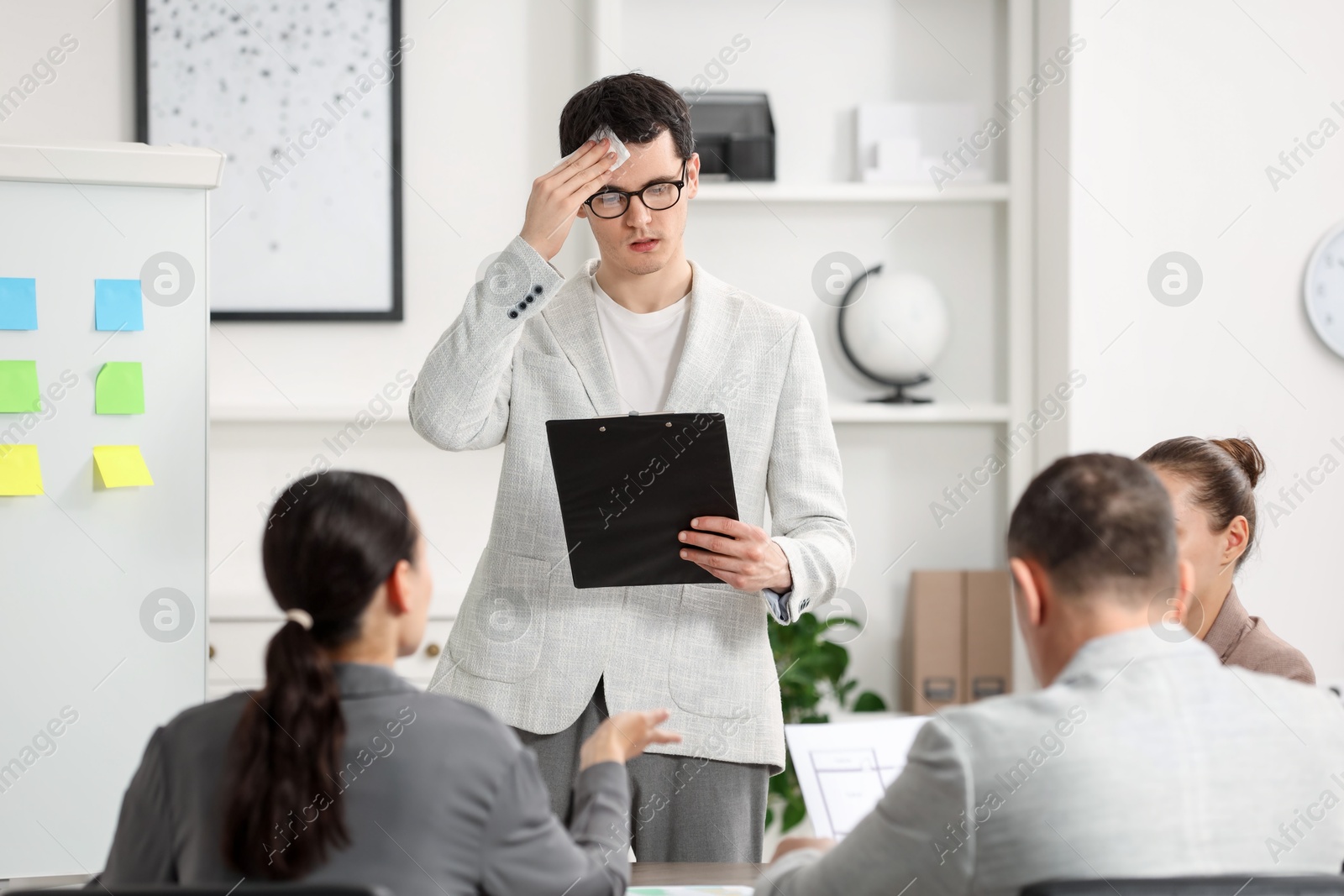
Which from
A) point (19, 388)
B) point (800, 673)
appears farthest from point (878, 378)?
point (19, 388)

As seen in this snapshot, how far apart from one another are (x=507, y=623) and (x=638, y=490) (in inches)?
12.6

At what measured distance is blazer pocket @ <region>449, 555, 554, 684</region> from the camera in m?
1.61

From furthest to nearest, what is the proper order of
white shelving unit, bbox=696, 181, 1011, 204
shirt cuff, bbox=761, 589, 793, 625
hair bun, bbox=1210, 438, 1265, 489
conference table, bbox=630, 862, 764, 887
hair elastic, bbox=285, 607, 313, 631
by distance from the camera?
white shelving unit, bbox=696, 181, 1011, 204, hair bun, bbox=1210, 438, 1265, 489, shirt cuff, bbox=761, 589, 793, 625, conference table, bbox=630, 862, 764, 887, hair elastic, bbox=285, 607, 313, 631

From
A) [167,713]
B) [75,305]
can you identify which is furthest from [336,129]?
[167,713]

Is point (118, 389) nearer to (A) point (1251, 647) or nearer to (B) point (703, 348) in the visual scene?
(B) point (703, 348)

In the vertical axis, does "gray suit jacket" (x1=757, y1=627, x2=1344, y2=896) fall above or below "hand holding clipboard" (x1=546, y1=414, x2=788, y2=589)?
below

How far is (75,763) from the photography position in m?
2.26

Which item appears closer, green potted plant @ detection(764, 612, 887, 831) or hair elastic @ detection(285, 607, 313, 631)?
hair elastic @ detection(285, 607, 313, 631)

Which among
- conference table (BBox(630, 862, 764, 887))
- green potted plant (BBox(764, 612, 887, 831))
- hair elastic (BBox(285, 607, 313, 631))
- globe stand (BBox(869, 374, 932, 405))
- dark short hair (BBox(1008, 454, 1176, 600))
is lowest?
green potted plant (BBox(764, 612, 887, 831))

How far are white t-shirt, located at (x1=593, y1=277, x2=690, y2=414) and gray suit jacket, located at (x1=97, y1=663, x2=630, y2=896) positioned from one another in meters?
0.75

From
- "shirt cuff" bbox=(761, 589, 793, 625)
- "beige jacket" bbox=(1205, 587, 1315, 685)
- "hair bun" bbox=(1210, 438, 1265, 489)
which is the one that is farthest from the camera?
"hair bun" bbox=(1210, 438, 1265, 489)

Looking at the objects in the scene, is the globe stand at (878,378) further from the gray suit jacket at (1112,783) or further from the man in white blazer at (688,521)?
the gray suit jacket at (1112,783)

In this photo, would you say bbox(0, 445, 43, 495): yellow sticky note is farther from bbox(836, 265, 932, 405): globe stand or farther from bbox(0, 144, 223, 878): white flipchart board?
bbox(836, 265, 932, 405): globe stand

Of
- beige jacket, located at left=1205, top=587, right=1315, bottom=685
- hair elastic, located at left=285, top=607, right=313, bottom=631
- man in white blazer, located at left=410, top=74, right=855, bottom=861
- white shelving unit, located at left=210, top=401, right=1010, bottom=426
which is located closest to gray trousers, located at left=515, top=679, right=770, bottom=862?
man in white blazer, located at left=410, top=74, right=855, bottom=861
